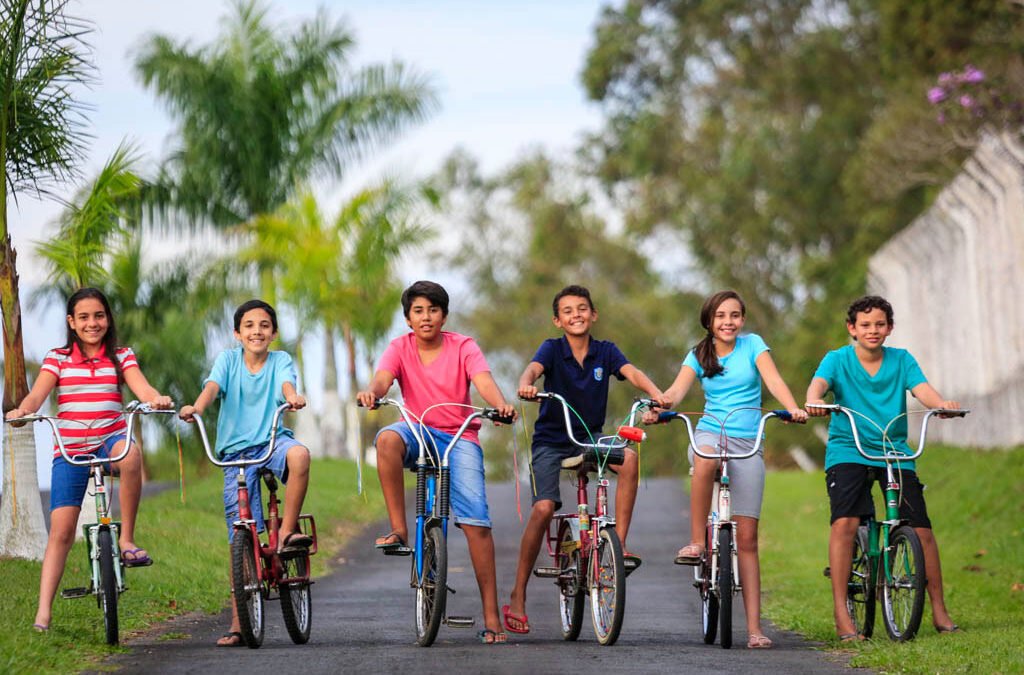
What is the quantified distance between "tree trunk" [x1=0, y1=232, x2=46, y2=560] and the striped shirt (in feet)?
12.4

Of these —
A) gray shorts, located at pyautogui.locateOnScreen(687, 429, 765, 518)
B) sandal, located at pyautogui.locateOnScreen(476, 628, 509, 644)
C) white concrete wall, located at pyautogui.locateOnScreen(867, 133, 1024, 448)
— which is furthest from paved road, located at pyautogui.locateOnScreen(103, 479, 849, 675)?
white concrete wall, located at pyautogui.locateOnScreen(867, 133, 1024, 448)

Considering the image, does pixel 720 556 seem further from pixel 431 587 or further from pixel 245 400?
pixel 245 400

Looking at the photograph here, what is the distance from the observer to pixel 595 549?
32.0 feet

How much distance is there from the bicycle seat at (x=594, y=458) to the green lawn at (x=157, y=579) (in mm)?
1209

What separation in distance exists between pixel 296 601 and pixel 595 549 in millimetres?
1752

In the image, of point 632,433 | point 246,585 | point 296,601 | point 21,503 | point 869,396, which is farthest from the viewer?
point 21,503

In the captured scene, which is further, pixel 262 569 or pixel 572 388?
pixel 572 388

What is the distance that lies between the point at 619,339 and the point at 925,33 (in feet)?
70.2

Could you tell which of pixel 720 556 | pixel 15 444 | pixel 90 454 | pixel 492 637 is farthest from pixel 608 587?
pixel 15 444

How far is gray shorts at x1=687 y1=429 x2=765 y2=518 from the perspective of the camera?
999cm

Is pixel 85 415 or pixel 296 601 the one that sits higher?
pixel 85 415

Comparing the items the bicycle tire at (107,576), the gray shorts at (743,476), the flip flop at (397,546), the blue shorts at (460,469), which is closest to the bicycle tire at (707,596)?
the gray shorts at (743,476)

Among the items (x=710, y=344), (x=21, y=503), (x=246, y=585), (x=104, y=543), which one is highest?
(x=710, y=344)

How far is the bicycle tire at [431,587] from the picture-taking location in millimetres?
9266
